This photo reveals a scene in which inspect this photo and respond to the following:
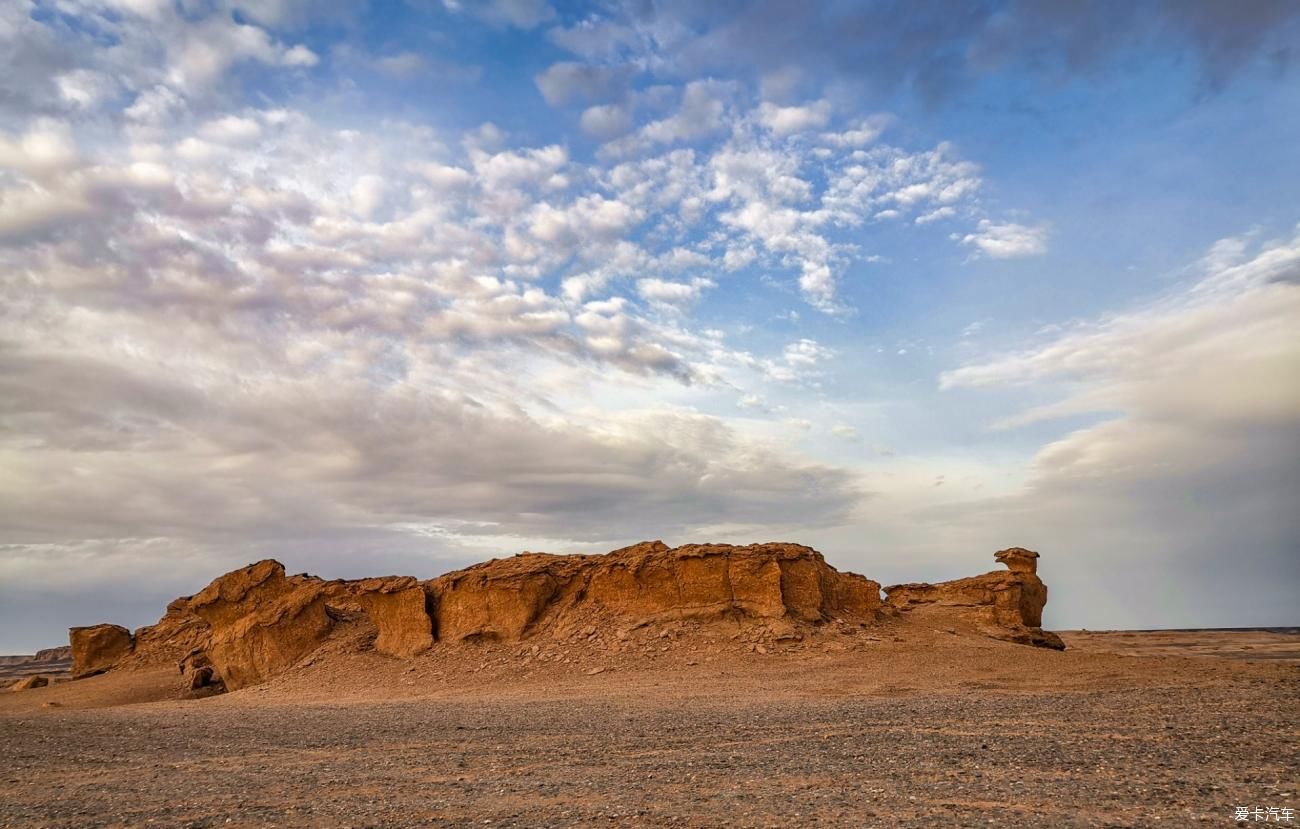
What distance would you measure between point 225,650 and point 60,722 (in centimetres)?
1225

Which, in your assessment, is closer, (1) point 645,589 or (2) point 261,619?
(1) point 645,589

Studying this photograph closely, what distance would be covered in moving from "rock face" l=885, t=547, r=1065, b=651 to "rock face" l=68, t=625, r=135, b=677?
41.2 m

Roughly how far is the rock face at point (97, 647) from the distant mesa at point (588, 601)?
9955 mm

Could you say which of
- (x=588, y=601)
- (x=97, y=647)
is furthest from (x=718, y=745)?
(x=97, y=647)

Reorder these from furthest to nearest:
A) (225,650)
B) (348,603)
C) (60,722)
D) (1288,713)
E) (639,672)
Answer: (348,603) < (225,650) < (639,672) < (60,722) < (1288,713)

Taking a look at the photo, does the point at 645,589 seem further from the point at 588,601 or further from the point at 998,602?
the point at 998,602

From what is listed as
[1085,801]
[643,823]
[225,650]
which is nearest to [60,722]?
[225,650]

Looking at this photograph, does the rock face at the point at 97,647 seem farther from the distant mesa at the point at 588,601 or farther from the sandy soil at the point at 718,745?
the sandy soil at the point at 718,745

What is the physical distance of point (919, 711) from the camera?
17.2 meters

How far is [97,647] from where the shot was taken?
45031 mm

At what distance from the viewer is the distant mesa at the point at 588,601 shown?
3045 centimetres

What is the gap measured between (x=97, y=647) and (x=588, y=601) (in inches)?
1232

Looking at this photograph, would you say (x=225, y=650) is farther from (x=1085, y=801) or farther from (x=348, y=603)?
(x=1085, y=801)

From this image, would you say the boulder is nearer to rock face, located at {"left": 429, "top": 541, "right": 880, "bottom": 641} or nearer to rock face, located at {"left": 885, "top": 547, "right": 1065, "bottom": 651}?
rock face, located at {"left": 429, "top": 541, "right": 880, "bottom": 641}
